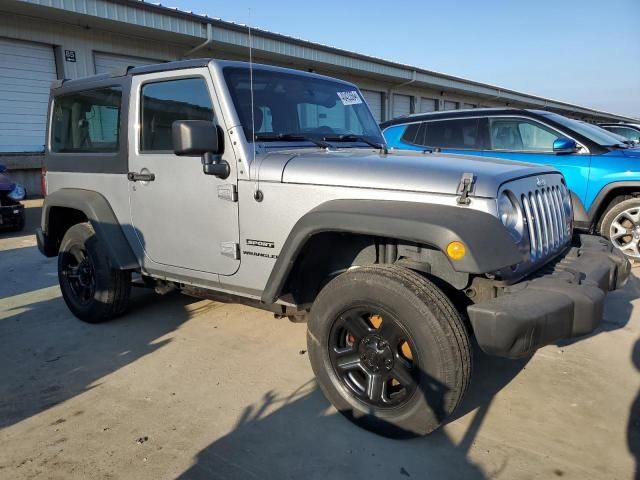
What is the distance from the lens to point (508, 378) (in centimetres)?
321

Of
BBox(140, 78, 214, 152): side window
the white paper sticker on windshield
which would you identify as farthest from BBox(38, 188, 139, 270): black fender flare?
the white paper sticker on windshield

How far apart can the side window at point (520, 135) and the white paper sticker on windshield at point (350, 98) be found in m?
2.91

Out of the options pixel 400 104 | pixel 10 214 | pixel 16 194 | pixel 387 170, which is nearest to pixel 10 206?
pixel 10 214

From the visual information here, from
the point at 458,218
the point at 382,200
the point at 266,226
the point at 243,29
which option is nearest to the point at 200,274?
the point at 266,226

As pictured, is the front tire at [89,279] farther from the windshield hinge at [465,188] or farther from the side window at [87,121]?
the windshield hinge at [465,188]

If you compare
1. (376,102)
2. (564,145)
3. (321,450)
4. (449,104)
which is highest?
(449,104)

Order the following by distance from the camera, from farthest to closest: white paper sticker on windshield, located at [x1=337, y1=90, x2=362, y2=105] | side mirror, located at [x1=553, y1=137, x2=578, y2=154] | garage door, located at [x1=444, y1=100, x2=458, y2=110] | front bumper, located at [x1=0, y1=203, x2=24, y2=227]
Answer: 1. garage door, located at [x1=444, y1=100, x2=458, y2=110]
2. front bumper, located at [x1=0, y1=203, x2=24, y2=227]
3. side mirror, located at [x1=553, y1=137, x2=578, y2=154]
4. white paper sticker on windshield, located at [x1=337, y1=90, x2=362, y2=105]

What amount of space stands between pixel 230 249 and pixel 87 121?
79.2 inches

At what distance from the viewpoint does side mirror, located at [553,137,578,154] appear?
5.49 metres

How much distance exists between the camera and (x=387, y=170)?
2590 mm

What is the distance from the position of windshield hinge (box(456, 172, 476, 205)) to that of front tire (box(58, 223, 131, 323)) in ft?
9.78

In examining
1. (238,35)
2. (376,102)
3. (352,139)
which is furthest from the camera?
(376,102)

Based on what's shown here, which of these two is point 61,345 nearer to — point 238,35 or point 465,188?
point 465,188

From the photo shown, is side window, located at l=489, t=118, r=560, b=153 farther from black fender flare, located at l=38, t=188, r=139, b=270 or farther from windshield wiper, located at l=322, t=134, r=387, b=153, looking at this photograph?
black fender flare, located at l=38, t=188, r=139, b=270
